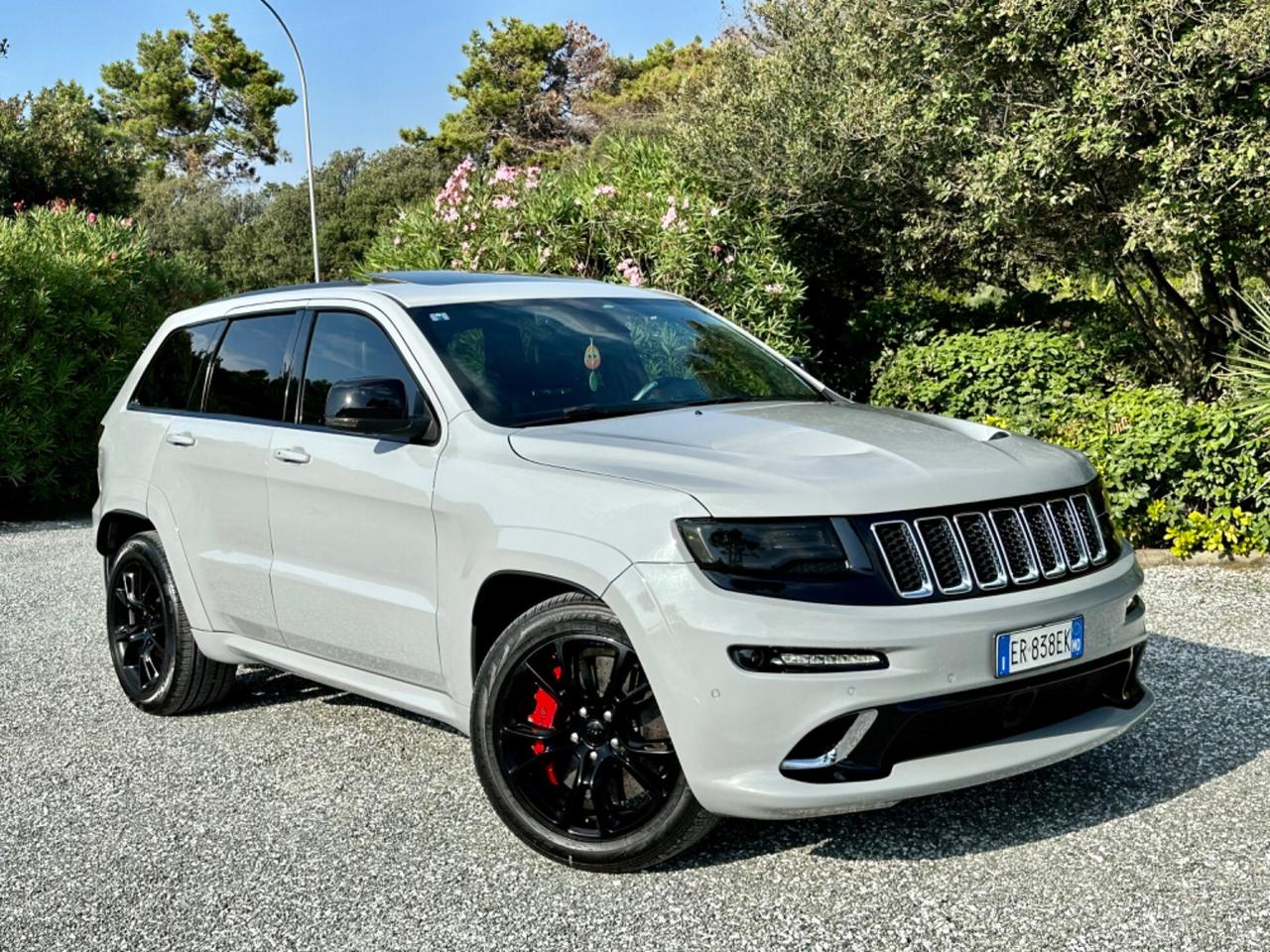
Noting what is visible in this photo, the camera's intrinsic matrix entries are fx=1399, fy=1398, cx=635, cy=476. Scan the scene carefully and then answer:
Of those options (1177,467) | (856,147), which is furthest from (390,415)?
(856,147)

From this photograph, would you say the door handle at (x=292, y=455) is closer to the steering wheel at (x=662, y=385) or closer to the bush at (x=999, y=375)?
the steering wheel at (x=662, y=385)

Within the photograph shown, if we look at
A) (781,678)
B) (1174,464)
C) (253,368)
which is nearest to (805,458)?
(781,678)

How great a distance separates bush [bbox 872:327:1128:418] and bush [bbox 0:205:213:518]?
7.58 meters

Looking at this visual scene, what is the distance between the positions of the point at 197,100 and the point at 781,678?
69.0m

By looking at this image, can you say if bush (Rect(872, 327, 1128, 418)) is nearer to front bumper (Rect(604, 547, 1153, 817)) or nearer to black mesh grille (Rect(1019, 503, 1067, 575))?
black mesh grille (Rect(1019, 503, 1067, 575))

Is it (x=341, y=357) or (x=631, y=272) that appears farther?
(x=631, y=272)

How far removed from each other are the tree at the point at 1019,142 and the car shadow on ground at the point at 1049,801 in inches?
215

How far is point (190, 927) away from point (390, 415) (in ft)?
5.33

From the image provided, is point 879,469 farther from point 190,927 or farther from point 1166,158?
point 1166,158

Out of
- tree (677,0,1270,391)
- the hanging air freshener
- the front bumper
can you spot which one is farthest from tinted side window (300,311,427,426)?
tree (677,0,1270,391)

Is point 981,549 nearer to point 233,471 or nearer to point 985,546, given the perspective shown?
point 985,546

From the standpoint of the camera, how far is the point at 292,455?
194 inches

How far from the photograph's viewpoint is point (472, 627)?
13.9 feet

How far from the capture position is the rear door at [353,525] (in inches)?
174
